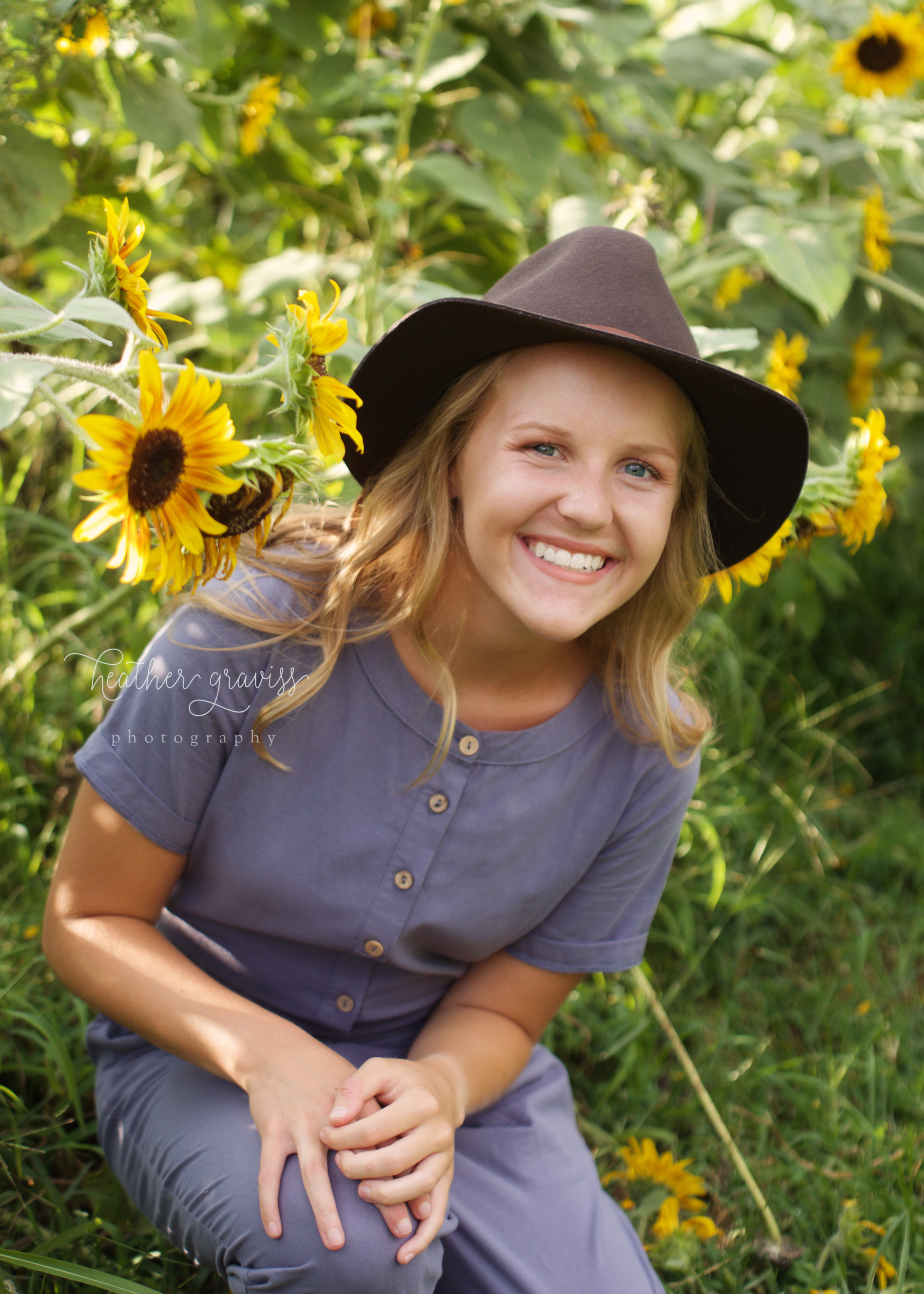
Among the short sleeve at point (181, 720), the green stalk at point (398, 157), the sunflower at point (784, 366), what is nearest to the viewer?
the short sleeve at point (181, 720)

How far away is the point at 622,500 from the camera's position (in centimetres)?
133

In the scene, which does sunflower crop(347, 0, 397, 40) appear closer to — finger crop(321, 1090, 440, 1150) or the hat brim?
the hat brim

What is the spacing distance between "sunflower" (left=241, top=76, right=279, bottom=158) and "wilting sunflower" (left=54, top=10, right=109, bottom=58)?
556 mm

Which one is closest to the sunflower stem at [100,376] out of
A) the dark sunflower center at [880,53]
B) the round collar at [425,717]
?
the round collar at [425,717]

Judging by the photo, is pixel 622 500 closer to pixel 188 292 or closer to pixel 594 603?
pixel 594 603

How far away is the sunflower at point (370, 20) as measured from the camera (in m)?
2.41

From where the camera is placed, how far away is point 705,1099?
6.24 ft

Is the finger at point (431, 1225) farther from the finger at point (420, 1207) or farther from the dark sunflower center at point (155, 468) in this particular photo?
the dark sunflower center at point (155, 468)

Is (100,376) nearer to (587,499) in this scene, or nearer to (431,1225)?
(587,499)

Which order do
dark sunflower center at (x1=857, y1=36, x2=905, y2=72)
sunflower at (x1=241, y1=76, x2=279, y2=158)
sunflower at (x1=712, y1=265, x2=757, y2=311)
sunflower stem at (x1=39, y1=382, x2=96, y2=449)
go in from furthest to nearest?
dark sunflower center at (x1=857, y1=36, x2=905, y2=72)
sunflower at (x1=712, y1=265, x2=757, y2=311)
sunflower at (x1=241, y1=76, x2=279, y2=158)
sunflower stem at (x1=39, y1=382, x2=96, y2=449)

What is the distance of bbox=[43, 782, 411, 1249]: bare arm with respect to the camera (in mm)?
1232

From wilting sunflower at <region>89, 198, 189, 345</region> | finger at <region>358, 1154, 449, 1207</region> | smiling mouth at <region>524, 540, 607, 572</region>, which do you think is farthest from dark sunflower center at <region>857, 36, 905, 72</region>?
finger at <region>358, 1154, 449, 1207</region>

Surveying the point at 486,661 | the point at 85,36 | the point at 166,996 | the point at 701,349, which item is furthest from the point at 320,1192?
the point at 85,36

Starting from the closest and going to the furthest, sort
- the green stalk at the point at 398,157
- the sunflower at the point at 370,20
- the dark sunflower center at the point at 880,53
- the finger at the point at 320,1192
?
the finger at the point at 320,1192 < the green stalk at the point at 398,157 < the sunflower at the point at 370,20 < the dark sunflower center at the point at 880,53
